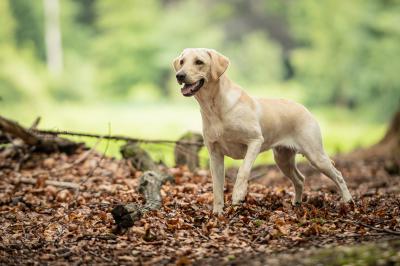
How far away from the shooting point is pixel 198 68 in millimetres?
5781

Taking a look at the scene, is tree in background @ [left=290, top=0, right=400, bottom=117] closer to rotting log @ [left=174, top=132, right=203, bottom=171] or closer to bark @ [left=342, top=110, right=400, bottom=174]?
bark @ [left=342, top=110, right=400, bottom=174]

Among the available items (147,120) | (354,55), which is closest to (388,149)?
(147,120)

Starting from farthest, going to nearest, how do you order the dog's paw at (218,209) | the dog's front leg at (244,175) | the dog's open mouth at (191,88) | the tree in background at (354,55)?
the tree in background at (354,55)
the dog's paw at (218,209)
the dog's front leg at (244,175)
the dog's open mouth at (191,88)

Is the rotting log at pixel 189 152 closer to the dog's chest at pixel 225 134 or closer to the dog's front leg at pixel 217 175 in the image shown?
the dog's front leg at pixel 217 175

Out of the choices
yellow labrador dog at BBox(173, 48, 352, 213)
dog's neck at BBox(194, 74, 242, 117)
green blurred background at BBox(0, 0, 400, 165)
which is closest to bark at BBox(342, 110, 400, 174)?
yellow labrador dog at BBox(173, 48, 352, 213)

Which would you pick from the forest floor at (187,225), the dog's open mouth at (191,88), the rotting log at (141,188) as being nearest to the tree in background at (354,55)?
the forest floor at (187,225)

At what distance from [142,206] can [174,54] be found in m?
31.8

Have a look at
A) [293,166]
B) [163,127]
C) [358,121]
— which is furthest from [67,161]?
[358,121]

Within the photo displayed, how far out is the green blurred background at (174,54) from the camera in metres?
29.8

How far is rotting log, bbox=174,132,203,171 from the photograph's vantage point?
9391 millimetres

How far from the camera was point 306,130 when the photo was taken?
6684 millimetres

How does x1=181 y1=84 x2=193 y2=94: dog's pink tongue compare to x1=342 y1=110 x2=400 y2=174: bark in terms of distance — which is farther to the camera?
x1=342 y1=110 x2=400 y2=174: bark

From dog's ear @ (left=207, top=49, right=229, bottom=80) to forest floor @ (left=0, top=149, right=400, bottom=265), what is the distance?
142 centimetres

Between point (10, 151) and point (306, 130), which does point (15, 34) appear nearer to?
point (10, 151)
